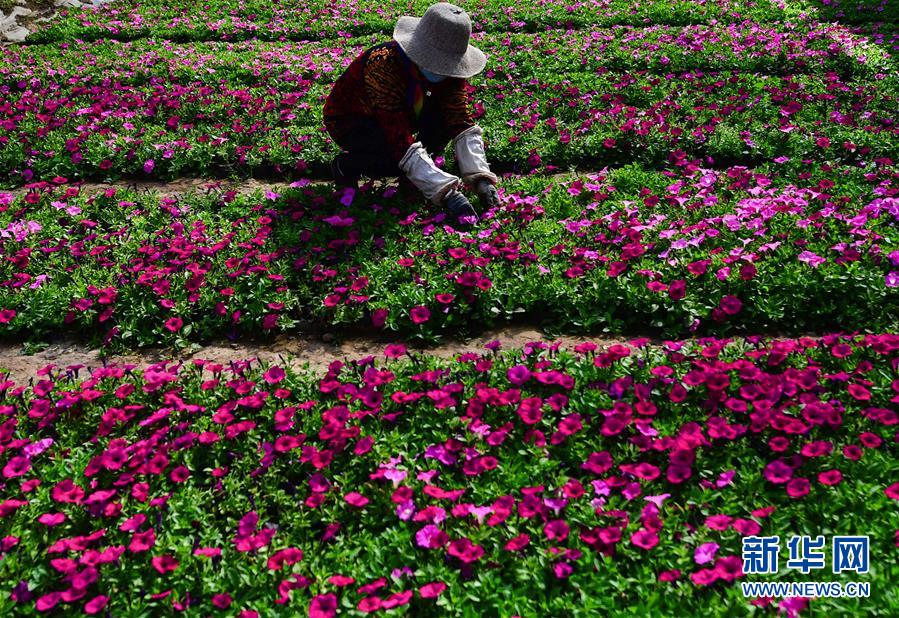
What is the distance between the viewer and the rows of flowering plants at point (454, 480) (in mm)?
2416

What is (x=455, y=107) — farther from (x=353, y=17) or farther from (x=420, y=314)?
(x=353, y=17)

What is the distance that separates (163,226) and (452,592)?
359 centimetres

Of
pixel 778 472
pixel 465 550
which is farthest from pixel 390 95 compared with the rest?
pixel 778 472

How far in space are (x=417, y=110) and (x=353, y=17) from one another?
22.2 feet

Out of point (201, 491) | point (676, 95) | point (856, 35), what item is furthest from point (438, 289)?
point (856, 35)

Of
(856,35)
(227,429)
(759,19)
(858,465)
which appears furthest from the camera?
(759,19)

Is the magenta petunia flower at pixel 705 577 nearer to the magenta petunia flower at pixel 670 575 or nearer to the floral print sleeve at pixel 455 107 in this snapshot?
the magenta petunia flower at pixel 670 575

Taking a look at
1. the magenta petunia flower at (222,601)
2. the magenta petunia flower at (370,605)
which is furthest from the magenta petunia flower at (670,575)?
the magenta petunia flower at (222,601)

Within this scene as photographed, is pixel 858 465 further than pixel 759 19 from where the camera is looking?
No

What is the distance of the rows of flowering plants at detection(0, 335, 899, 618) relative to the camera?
95.1 inches

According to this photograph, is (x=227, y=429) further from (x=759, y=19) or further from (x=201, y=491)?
(x=759, y=19)

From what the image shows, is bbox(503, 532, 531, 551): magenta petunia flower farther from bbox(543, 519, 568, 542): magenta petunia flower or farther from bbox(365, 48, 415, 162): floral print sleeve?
bbox(365, 48, 415, 162): floral print sleeve

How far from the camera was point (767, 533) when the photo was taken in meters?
2.51

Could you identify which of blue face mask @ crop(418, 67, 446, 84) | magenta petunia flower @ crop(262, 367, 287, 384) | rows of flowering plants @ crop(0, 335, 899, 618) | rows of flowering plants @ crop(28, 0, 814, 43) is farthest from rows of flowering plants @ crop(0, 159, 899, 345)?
rows of flowering plants @ crop(28, 0, 814, 43)
